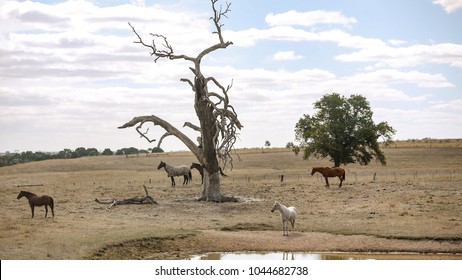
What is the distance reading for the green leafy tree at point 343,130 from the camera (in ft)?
197

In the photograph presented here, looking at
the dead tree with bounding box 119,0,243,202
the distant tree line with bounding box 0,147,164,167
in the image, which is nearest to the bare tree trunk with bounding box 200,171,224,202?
the dead tree with bounding box 119,0,243,202

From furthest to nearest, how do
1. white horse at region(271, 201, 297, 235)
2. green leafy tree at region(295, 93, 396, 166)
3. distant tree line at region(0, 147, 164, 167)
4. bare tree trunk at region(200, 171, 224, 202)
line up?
distant tree line at region(0, 147, 164, 167) → green leafy tree at region(295, 93, 396, 166) → bare tree trunk at region(200, 171, 224, 202) → white horse at region(271, 201, 297, 235)

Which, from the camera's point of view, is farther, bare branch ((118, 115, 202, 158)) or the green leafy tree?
the green leafy tree

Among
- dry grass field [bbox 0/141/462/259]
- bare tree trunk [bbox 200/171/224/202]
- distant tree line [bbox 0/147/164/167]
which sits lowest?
dry grass field [bbox 0/141/462/259]

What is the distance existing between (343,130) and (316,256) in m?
36.2

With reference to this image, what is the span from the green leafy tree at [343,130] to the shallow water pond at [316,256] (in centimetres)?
3443

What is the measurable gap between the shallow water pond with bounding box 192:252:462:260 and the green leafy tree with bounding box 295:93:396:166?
3443cm

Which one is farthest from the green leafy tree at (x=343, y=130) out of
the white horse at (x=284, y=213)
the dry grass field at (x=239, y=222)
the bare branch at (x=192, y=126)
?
the white horse at (x=284, y=213)

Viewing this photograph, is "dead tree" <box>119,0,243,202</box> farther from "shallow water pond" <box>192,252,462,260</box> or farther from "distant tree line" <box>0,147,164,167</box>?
"distant tree line" <box>0,147,164,167</box>

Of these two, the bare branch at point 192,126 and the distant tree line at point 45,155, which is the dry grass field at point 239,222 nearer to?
the bare branch at point 192,126

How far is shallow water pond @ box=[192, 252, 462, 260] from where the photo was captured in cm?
2467

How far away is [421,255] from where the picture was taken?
2533cm
